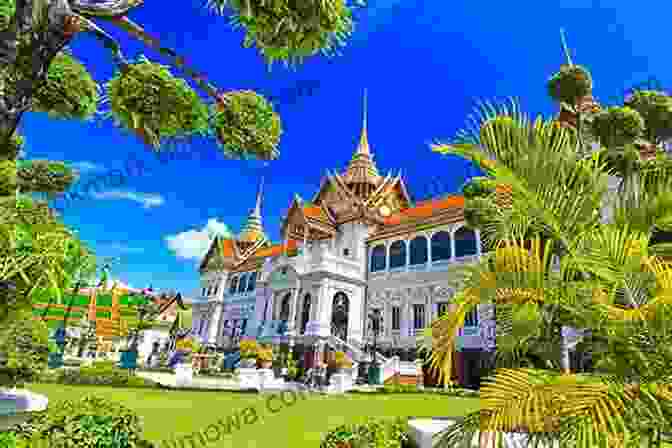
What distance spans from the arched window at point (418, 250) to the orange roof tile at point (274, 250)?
998cm

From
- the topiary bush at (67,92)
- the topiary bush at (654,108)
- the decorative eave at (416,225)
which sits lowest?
the topiary bush at (67,92)

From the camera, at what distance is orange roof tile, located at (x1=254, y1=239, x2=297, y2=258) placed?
3244cm

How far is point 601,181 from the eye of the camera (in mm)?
3811

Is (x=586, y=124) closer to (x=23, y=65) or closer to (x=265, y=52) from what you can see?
(x=265, y=52)

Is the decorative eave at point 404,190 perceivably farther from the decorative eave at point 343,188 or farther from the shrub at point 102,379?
the shrub at point 102,379

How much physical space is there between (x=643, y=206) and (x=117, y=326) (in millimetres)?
57506

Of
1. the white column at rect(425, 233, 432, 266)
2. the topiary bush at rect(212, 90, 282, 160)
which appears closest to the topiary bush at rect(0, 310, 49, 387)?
the topiary bush at rect(212, 90, 282, 160)

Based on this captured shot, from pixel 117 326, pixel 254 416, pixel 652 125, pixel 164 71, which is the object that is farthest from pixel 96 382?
pixel 117 326

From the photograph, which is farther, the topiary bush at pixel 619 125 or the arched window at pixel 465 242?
the arched window at pixel 465 242

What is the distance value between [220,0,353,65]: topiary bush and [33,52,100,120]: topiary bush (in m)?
2.36

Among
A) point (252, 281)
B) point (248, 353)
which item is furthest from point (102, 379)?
point (252, 281)

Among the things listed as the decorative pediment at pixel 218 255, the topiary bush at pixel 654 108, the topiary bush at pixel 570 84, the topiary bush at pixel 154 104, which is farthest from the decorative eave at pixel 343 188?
the topiary bush at pixel 154 104

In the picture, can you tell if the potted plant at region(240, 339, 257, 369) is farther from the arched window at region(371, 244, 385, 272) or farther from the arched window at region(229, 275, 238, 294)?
the arched window at region(229, 275, 238, 294)

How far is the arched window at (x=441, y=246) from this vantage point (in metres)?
24.0
